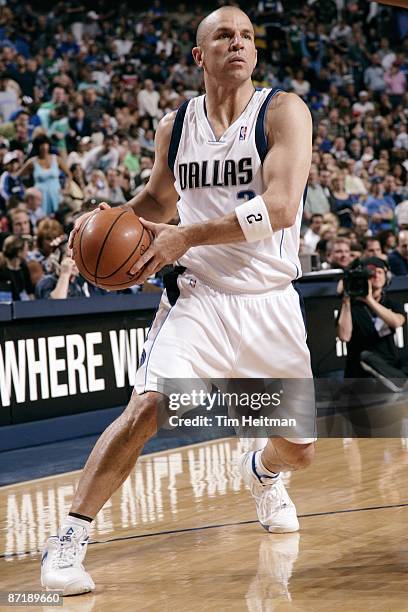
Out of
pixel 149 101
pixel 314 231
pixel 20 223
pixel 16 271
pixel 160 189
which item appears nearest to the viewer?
pixel 160 189

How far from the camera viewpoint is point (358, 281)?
8.73 metres

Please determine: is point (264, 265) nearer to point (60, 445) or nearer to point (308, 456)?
point (308, 456)

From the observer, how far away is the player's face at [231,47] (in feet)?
13.7

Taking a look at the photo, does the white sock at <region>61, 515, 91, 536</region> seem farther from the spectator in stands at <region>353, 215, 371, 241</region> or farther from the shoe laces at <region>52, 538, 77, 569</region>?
the spectator in stands at <region>353, 215, 371, 241</region>

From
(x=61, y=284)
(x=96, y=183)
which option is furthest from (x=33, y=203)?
(x=61, y=284)

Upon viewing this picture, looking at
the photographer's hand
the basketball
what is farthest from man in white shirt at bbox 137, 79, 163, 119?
the basketball

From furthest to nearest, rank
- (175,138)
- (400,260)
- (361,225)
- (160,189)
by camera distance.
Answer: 1. (361,225)
2. (400,260)
3. (160,189)
4. (175,138)

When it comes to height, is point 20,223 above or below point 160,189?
below

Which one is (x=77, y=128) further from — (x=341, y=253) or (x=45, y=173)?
(x=341, y=253)

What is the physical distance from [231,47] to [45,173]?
785 centimetres

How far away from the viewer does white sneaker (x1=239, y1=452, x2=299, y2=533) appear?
4785 mm

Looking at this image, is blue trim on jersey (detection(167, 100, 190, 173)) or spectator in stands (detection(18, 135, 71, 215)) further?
spectator in stands (detection(18, 135, 71, 215))

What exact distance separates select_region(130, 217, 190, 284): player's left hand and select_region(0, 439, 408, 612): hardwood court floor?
1183mm

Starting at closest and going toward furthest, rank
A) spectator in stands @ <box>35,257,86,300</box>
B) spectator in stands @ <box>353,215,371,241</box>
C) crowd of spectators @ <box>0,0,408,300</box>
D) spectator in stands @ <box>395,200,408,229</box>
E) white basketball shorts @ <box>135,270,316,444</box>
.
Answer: white basketball shorts @ <box>135,270,316,444</box>, spectator in stands @ <box>35,257,86,300</box>, crowd of spectators @ <box>0,0,408,300</box>, spectator in stands @ <box>353,215,371,241</box>, spectator in stands @ <box>395,200,408,229</box>
